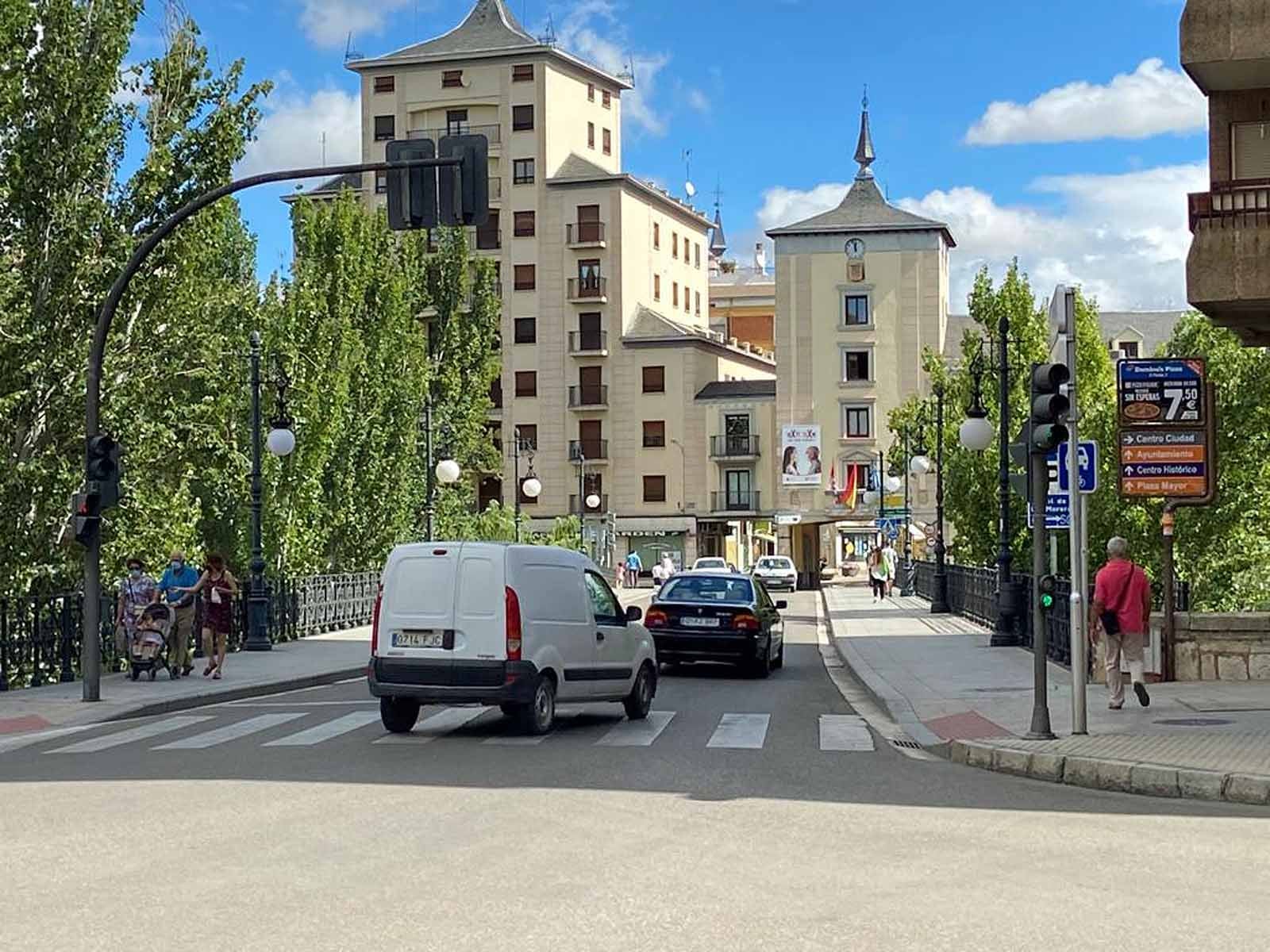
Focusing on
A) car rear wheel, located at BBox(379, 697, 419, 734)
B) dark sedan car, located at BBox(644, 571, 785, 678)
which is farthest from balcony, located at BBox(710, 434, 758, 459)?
car rear wheel, located at BBox(379, 697, 419, 734)

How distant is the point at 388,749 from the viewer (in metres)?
15.8

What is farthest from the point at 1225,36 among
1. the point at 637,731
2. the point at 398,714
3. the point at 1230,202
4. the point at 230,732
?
the point at 230,732

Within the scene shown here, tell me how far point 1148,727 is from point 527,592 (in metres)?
5.74

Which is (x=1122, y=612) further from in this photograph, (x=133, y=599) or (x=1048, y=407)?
(x=133, y=599)

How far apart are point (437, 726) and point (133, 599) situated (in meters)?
7.71

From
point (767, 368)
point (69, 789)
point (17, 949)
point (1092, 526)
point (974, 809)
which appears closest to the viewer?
point (17, 949)

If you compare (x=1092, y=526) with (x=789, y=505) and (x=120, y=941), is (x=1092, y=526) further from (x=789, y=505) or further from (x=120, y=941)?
(x=789, y=505)

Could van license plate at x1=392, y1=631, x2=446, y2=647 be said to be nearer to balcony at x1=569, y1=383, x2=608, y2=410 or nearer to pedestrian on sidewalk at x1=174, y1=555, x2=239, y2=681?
pedestrian on sidewalk at x1=174, y1=555, x2=239, y2=681

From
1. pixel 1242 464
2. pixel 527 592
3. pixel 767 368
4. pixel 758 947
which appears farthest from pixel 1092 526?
pixel 767 368

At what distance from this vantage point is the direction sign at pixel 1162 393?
21.0 meters

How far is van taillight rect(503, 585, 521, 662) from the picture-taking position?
16891 mm

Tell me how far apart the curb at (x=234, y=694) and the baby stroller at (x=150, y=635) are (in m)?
1.40

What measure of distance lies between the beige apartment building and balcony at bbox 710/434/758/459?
1.50 m

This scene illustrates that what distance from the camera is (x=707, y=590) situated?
1064 inches
